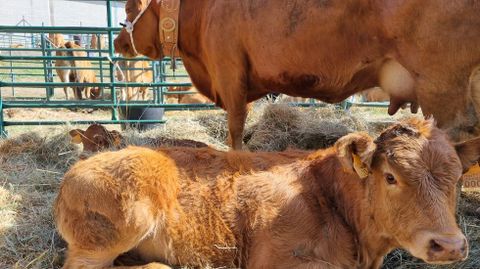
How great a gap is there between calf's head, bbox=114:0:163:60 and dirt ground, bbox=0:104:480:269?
1.09m

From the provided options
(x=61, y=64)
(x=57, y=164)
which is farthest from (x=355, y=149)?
(x=61, y=64)

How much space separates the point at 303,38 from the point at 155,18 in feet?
6.74

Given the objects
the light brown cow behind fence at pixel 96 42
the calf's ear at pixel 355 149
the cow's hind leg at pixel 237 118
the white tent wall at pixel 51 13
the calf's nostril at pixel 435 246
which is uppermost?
the white tent wall at pixel 51 13

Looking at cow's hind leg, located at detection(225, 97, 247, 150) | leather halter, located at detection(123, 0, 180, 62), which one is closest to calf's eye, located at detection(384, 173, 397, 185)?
cow's hind leg, located at detection(225, 97, 247, 150)

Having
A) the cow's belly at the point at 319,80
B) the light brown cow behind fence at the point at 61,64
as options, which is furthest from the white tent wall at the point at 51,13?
the cow's belly at the point at 319,80

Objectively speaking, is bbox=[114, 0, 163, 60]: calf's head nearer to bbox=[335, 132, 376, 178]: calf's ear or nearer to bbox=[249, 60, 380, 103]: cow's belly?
bbox=[249, 60, 380, 103]: cow's belly

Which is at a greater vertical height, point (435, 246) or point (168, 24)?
point (168, 24)

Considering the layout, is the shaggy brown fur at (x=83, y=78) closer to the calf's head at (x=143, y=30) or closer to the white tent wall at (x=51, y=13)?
the calf's head at (x=143, y=30)

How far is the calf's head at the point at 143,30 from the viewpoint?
547cm

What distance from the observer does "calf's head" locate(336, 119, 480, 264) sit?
7.95ft

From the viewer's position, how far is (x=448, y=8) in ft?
11.6

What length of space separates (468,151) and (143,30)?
3.92 metres

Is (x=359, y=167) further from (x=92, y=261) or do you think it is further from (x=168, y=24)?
(x=168, y=24)

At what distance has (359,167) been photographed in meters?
2.74
